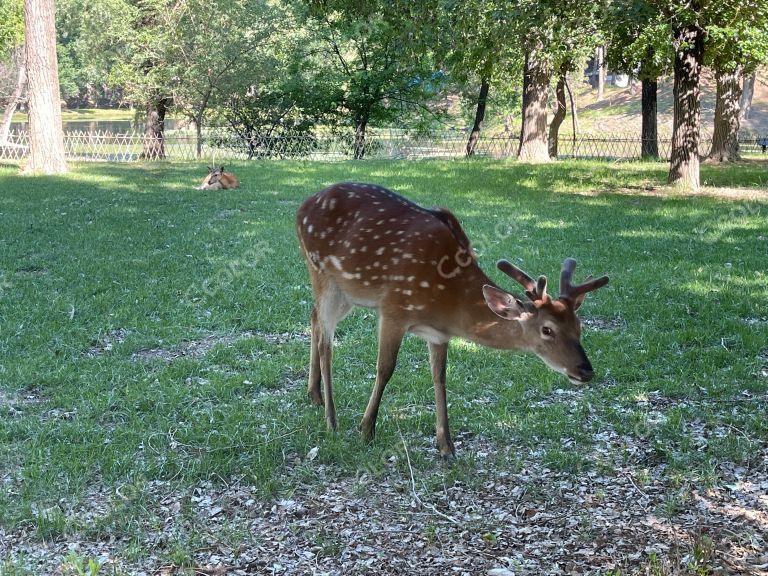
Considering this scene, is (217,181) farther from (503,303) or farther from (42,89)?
→ (503,303)

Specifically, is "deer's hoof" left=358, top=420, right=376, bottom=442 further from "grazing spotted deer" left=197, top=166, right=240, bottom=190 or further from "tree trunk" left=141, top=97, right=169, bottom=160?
"tree trunk" left=141, top=97, right=169, bottom=160

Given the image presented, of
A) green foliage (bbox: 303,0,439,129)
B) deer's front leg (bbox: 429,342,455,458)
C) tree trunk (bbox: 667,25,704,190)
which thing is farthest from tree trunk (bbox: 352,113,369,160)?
deer's front leg (bbox: 429,342,455,458)

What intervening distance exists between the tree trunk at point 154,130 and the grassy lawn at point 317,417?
18.2 meters

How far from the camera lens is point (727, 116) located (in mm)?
21125

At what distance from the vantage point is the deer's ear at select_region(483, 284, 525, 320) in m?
4.18

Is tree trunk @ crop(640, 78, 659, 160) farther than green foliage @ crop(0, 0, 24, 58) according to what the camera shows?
Yes

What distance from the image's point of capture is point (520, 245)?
10172mm

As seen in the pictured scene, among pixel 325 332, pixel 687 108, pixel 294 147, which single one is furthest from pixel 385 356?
pixel 294 147

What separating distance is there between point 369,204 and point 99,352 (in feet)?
8.64

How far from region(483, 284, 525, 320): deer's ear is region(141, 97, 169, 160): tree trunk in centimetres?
2462

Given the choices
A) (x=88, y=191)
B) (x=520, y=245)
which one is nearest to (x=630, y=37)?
(x=520, y=245)

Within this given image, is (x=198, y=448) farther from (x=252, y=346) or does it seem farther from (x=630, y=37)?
(x=630, y=37)

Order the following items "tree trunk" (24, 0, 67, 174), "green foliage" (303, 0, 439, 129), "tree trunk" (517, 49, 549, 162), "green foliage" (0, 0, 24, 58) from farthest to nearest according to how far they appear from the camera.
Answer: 1. "green foliage" (303, 0, 439, 129)
2. "green foliage" (0, 0, 24, 58)
3. "tree trunk" (517, 49, 549, 162)
4. "tree trunk" (24, 0, 67, 174)

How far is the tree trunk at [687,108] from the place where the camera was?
14.7 m
